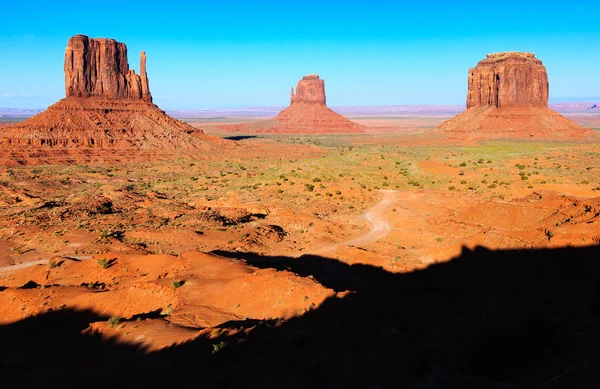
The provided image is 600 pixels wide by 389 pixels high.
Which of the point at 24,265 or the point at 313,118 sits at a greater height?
the point at 313,118

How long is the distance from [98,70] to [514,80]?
9900cm

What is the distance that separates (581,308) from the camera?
1470 centimetres

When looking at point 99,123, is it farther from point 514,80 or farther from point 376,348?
point 514,80

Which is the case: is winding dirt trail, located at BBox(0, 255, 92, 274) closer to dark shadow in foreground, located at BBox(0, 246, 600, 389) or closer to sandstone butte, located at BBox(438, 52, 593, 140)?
dark shadow in foreground, located at BBox(0, 246, 600, 389)

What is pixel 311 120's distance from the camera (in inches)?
7397

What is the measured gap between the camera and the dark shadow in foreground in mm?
10859

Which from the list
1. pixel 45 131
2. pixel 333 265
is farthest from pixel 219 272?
pixel 45 131

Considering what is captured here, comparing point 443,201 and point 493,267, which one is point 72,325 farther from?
point 443,201

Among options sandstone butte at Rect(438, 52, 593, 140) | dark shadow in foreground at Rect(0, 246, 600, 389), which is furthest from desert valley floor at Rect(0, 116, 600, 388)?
sandstone butte at Rect(438, 52, 593, 140)

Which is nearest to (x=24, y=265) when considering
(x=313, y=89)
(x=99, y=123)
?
(x=99, y=123)

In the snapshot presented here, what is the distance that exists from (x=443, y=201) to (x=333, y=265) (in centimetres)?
1793

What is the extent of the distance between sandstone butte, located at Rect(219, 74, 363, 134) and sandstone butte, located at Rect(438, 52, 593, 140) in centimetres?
6101

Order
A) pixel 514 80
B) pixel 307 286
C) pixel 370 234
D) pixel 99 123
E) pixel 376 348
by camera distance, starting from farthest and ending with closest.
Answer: pixel 514 80
pixel 99 123
pixel 370 234
pixel 307 286
pixel 376 348

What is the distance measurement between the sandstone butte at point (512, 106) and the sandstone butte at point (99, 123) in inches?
2655
